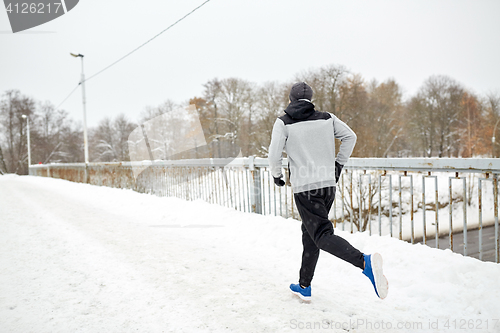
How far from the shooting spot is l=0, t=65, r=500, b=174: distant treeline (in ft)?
87.2

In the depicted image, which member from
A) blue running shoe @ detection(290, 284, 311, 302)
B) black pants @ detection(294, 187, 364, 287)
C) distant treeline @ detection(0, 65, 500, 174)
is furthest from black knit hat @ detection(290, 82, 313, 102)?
distant treeline @ detection(0, 65, 500, 174)

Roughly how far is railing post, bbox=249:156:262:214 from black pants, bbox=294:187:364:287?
3.32 m

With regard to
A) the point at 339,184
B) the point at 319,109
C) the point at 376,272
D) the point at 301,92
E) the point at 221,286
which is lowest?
the point at 221,286

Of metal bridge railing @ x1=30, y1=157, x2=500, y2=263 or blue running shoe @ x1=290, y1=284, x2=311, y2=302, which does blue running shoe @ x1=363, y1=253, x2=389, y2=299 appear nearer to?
blue running shoe @ x1=290, y1=284, x2=311, y2=302

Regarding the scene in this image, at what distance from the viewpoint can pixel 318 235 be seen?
2.49m

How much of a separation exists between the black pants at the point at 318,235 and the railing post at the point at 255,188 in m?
3.32

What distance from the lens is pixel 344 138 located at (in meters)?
2.73

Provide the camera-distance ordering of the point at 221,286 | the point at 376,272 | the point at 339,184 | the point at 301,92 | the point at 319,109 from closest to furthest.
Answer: the point at 376,272, the point at 301,92, the point at 221,286, the point at 339,184, the point at 319,109

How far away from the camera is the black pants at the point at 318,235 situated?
2379 millimetres

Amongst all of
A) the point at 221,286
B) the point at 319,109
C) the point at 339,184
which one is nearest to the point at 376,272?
the point at 221,286

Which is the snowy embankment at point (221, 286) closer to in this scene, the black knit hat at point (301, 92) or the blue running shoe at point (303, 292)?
the blue running shoe at point (303, 292)

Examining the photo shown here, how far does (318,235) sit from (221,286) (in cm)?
116

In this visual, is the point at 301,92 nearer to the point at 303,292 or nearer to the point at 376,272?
the point at 376,272

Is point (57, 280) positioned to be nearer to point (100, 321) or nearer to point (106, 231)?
point (100, 321)
